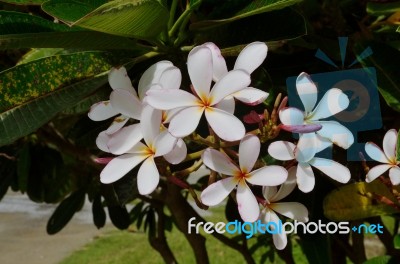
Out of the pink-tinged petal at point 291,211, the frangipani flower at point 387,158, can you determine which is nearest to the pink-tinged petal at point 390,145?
the frangipani flower at point 387,158

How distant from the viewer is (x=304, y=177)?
0.52 metres

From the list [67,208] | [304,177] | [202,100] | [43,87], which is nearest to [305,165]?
[304,177]

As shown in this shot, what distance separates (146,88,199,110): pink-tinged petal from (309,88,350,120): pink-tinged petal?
0.40 ft

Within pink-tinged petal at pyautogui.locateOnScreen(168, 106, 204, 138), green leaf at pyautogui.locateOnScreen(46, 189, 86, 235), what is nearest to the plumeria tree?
pink-tinged petal at pyautogui.locateOnScreen(168, 106, 204, 138)

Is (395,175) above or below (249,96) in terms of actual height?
below

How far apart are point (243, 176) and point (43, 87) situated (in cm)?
24

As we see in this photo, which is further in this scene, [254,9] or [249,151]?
[254,9]

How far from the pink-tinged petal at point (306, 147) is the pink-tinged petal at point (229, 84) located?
0.25 feet

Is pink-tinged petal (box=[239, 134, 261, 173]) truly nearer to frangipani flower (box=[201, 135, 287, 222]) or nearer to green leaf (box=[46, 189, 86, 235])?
frangipani flower (box=[201, 135, 287, 222])

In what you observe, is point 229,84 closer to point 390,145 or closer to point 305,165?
point 305,165

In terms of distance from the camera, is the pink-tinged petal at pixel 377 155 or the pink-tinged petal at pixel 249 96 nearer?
the pink-tinged petal at pixel 249 96

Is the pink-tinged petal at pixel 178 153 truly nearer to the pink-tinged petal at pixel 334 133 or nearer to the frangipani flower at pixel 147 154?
the frangipani flower at pixel 147 154

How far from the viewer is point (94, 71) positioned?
64cm

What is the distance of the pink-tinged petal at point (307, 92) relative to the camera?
0.54 m
